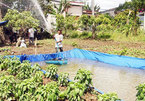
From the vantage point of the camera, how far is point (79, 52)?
35.2 feet

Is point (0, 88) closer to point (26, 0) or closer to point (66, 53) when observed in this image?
point (66, 53)

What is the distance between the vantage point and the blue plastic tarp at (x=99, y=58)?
8027 mm

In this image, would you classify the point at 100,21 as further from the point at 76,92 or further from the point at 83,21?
the point at 76,92

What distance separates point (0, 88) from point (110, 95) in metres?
2.35

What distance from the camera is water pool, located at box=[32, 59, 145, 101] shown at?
5.28 meters

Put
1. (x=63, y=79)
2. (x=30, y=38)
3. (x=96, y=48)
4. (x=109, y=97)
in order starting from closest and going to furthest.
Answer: (x=109, y=97) → (x=63, y=79) → (x=96, y=48) → (x=30, y=38)

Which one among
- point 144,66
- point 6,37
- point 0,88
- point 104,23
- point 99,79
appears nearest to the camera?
point 0,88

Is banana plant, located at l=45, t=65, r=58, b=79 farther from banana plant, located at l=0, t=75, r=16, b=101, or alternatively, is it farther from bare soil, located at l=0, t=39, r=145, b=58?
bare soil, located at l=0, t=39, r=145, b=58

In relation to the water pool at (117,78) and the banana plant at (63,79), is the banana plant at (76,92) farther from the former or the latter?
the water pool at (117,78)

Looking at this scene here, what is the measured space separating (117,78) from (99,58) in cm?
296

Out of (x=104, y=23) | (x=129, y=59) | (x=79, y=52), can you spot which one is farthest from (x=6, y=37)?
(x=129, y=59)

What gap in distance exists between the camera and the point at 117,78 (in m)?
6.71

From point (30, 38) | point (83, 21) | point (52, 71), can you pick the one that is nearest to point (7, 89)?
point (52, 71)

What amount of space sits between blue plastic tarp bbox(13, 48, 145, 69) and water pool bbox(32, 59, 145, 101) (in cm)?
34
